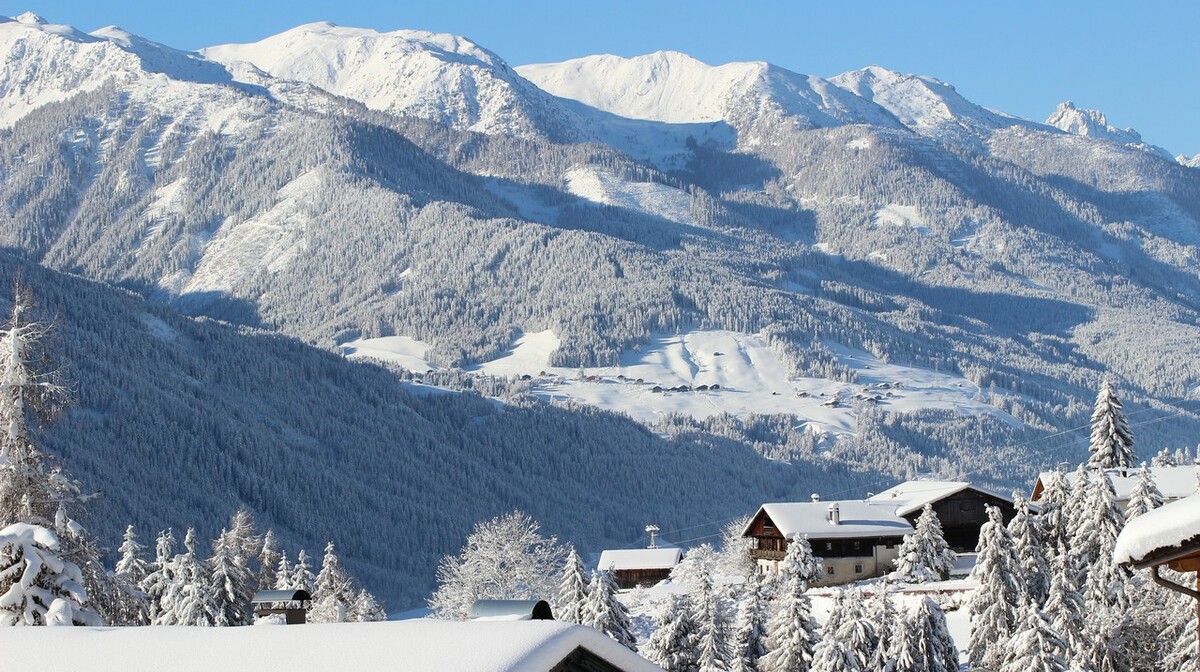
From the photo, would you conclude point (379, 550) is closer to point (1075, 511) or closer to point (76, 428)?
point (76, 428)

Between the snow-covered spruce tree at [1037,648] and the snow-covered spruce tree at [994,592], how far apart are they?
24.0 ft

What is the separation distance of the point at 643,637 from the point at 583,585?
12805 mm

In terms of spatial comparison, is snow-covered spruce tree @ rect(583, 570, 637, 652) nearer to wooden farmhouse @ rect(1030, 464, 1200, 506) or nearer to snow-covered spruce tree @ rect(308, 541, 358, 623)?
snow-covered spruce tree @ rect(308, 541, 358, 623)

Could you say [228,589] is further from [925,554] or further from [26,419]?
[26,419]

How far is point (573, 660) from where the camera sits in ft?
46.4

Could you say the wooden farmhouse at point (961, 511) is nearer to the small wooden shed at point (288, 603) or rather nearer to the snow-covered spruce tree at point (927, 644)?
the snow-covered spruce tree at point (927, 644)

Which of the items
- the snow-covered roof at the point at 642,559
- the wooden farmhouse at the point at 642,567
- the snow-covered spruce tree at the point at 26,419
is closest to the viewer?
the snow-covered spruce tree at the point at 26,419

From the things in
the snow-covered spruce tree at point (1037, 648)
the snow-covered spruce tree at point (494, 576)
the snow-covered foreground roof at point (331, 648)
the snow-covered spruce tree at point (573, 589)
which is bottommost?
the snow-covered foreground roof at point (331, 648)

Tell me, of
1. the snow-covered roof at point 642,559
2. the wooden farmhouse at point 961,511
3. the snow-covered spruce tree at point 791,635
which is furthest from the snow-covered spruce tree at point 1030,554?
the snow-covered roof at point 642,559

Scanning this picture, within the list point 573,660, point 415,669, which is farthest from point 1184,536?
point 415,669

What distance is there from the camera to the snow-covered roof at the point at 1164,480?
76562 millimetres

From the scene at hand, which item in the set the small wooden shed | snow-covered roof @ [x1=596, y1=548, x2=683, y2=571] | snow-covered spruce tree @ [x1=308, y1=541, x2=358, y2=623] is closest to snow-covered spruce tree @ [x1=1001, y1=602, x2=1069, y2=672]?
the small wooden shed

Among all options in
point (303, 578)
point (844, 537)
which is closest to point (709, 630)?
point (303, 578)

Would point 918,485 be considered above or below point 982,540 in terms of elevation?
above
